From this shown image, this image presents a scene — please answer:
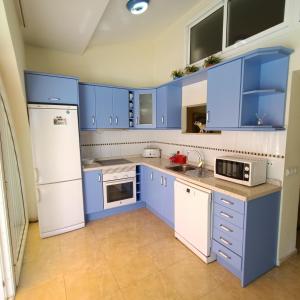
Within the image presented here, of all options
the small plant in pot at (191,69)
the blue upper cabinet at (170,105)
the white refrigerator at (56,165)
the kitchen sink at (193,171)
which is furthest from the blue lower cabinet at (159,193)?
the small plant in pot at (191,69)

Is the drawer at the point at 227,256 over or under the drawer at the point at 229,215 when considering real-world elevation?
under

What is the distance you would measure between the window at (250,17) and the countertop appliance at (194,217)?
1.83m

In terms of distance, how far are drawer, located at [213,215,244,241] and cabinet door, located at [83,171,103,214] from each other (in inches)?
71.1

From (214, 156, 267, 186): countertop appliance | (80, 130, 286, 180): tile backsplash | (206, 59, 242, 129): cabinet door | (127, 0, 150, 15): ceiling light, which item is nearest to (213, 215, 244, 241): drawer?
(214, 156, 267, 186): countertop appliance

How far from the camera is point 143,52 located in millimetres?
3738

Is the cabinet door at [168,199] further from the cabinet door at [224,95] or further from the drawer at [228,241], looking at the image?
the cabinet door at [224,95]

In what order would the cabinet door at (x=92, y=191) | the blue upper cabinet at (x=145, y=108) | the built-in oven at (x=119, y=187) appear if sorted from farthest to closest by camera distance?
1. the blue upper cabinet at (x=145, y=108)
2. the built-in oven at (x=119, y=187)
3. the cabinet door at (x=92, y=191)

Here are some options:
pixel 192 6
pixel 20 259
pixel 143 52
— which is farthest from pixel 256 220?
pixel 143 52

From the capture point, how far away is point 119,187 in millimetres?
3191

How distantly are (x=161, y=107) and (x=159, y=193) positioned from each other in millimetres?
1407

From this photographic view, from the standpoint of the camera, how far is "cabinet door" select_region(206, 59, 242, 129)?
6.32 ft

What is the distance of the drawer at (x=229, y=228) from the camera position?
5.65 ft

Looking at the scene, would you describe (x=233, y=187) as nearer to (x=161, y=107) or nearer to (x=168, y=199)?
(x=168, y=199)

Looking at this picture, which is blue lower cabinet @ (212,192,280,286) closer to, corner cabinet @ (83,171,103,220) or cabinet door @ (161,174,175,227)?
cabinet door @ (161,174,175,227)
